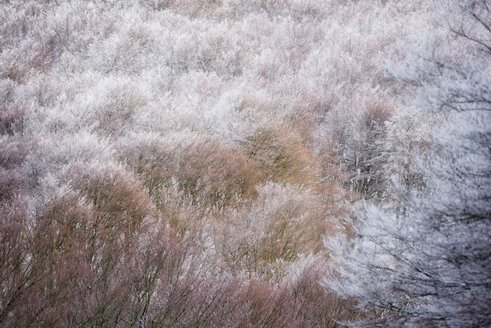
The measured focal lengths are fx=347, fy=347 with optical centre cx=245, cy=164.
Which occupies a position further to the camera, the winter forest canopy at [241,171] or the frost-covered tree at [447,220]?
the winter forest canopy at [241,171]

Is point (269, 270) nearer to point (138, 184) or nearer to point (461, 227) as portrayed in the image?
point (138, 184)

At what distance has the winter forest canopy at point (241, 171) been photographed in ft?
11.0

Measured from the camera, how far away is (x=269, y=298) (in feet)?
15.5

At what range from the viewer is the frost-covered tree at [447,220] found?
2895 millimetres

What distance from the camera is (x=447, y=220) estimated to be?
3.23m

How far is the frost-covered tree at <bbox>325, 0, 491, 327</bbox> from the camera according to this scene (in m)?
2.89

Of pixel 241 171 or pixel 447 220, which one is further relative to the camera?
pixel 241 171

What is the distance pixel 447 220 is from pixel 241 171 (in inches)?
226

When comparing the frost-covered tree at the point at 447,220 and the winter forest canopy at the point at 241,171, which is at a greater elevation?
the frost-covered tree at the point at 447,220

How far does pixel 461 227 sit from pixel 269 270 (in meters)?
3.73

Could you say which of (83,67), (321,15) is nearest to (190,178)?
(83,67)

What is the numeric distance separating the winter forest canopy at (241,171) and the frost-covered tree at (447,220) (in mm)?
19

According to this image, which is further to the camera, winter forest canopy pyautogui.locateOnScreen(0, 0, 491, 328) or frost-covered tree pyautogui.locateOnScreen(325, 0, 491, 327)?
winter forest canopy pyautogui.locateOnScreen(0, 0, 491, 328)

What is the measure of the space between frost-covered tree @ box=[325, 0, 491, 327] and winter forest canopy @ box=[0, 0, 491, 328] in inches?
0.7
